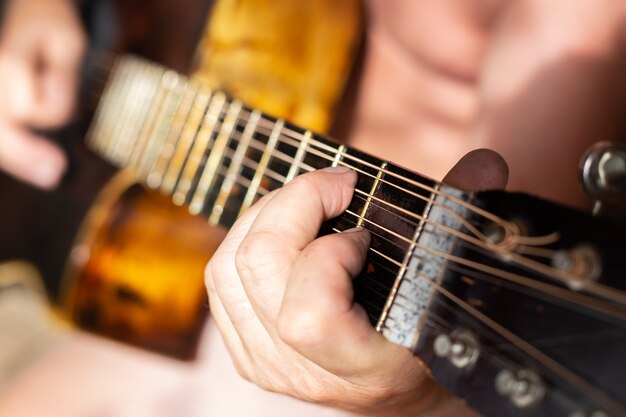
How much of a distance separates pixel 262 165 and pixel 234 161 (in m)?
0.06

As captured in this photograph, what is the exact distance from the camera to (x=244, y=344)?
49 cm

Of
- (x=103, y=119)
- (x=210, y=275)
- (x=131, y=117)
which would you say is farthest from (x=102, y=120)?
(x=210, y=275)

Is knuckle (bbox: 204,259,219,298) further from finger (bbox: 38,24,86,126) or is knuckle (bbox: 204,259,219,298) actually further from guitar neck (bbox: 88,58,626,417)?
finger (bbox: 38,24,86,126)

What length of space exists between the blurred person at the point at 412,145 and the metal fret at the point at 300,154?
1.9 inches

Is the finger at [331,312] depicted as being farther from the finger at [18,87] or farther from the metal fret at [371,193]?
the finger at [18,87]

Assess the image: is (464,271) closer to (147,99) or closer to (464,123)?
(464,123)

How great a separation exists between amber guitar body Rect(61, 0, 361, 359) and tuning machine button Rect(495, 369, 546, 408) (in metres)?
0.44

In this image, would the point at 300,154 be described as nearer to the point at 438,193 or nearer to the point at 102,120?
the point at 438,193

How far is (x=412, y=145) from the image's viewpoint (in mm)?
578

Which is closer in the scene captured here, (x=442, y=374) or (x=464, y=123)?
(x=442, y=374)

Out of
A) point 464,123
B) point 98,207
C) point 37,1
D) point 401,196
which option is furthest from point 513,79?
point 37,1

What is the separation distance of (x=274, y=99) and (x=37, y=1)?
0.57m

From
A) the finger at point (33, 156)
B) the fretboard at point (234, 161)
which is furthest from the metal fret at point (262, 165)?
the finger at point (33, 156)

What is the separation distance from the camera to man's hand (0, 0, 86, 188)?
1.02 m
